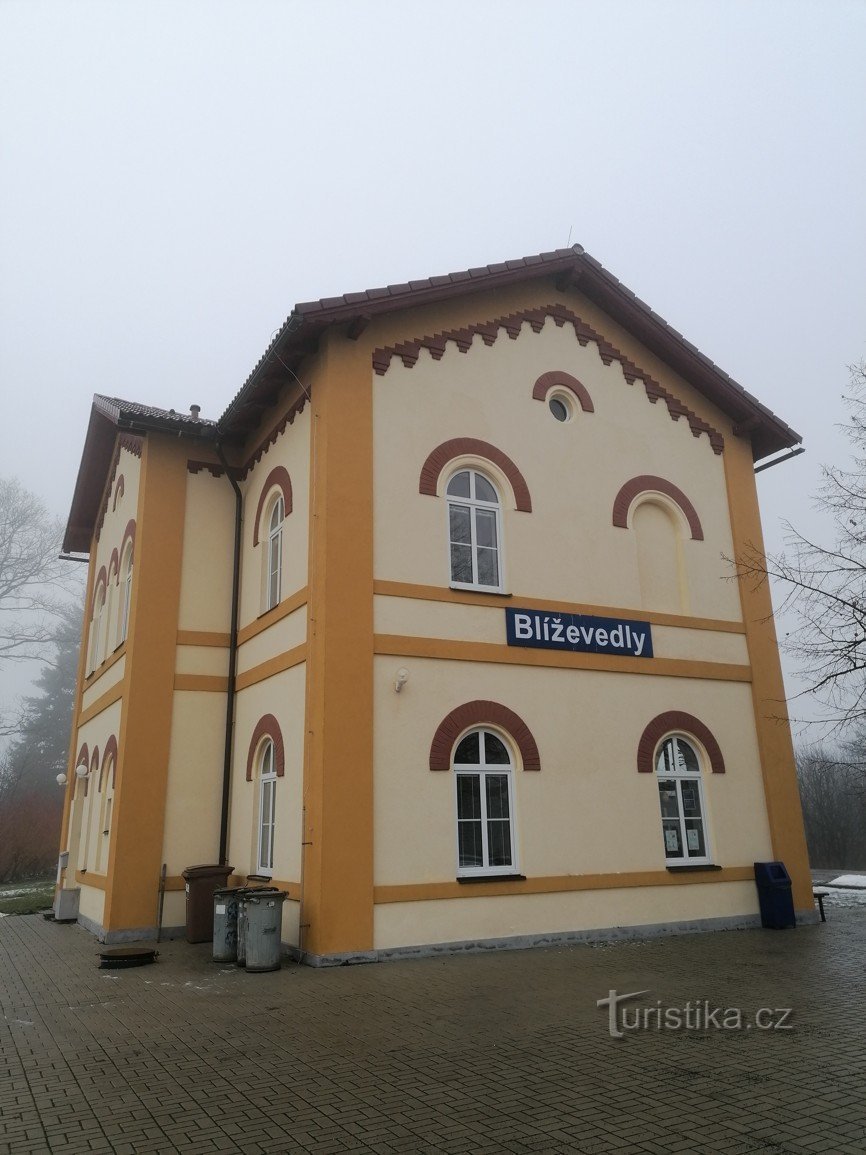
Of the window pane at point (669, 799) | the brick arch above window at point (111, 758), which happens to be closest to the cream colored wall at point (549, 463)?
the window pane at point (669, 799)

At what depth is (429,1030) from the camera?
22.9 ft

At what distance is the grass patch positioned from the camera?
1765 centimetres

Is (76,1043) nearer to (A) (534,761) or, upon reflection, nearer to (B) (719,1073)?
(B) (719,1073)

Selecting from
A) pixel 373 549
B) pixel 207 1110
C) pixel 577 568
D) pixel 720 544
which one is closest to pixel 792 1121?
pixel 207 1110

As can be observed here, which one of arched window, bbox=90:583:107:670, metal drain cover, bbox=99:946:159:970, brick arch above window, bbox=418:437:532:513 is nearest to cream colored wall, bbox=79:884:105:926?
metal drain cover, bbox=99:946:159:970

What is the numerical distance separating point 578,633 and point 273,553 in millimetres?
4686

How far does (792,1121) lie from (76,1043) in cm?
513

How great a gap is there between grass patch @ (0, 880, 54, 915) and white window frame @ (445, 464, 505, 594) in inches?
461

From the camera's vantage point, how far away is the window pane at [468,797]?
11.1 metres

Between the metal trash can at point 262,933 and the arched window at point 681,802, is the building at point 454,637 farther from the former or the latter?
the metal trash can at point 262,933

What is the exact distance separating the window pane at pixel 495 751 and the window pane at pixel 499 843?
30.2 inches

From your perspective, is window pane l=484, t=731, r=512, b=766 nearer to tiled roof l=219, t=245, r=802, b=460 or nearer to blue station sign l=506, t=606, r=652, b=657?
blue station sign l=506, t=606, r=652, b=657

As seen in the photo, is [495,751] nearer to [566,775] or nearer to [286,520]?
[566,775]

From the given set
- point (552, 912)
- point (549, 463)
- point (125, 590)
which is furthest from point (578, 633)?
point (125, 590)
